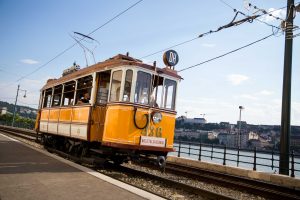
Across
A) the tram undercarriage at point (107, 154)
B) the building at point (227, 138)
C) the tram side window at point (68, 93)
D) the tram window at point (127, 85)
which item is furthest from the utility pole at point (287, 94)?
the building at point (227, 138)

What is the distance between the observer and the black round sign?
399 inches

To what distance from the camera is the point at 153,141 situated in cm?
895

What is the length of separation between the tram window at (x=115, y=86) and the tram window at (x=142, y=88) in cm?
58

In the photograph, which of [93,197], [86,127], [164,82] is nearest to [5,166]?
[86,127]

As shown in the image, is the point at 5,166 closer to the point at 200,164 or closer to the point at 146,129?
the point at 146,129

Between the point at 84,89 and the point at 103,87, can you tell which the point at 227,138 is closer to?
the point at 84,89

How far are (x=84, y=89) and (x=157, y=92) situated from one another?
2909mm

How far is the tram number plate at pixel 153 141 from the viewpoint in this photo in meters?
8.70

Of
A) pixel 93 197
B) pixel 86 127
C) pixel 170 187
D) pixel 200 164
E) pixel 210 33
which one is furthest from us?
pixel 200 164

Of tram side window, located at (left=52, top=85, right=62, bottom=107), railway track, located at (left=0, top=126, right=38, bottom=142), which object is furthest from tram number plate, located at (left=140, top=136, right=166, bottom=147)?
railway track, located at (left=0, top=126, right=38, bottom=142)

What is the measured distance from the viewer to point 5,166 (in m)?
7.76

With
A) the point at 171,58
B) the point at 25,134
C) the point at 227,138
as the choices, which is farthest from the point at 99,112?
the point at 227,138

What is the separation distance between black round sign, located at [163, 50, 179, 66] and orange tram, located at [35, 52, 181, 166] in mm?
73

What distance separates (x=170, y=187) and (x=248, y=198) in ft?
6.61
